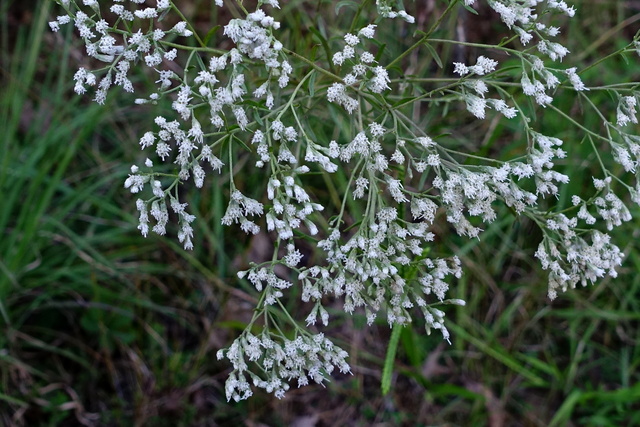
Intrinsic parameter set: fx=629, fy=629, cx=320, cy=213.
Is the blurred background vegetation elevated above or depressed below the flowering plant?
below

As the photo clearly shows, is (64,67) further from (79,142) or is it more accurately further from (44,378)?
(44,378)

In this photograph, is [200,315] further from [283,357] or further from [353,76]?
[353,76]

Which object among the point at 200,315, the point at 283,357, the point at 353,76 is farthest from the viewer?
the point at 200,315

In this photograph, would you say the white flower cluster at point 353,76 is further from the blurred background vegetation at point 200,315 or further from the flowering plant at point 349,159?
the blurred background vegetation at point 200,315

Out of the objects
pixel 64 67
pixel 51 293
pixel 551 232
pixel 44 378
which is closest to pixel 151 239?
pixel 51 293

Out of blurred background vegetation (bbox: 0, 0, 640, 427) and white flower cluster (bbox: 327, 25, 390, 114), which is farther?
blurred background vegetation (bbox: 0, 0, 640, 427)

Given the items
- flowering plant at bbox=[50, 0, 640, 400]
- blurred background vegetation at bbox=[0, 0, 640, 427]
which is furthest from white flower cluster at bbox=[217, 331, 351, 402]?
blurred background vegetation at bbox=[0, 0, 640, 427]

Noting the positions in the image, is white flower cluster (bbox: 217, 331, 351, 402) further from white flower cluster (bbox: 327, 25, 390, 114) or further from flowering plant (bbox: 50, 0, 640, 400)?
white flower cluster (bbox: 327, 25, 390, 114)

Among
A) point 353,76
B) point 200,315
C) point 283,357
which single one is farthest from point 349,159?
point 200,315

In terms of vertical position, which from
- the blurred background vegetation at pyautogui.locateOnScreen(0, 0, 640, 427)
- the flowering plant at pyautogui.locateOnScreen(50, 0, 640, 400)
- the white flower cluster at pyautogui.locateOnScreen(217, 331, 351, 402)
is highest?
the flowering plant at pyautogui.locateOnScreen(50, 0, 640, 400)

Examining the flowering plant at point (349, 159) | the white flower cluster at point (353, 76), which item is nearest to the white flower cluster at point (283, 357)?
the flowering plant at point (349, 159)
